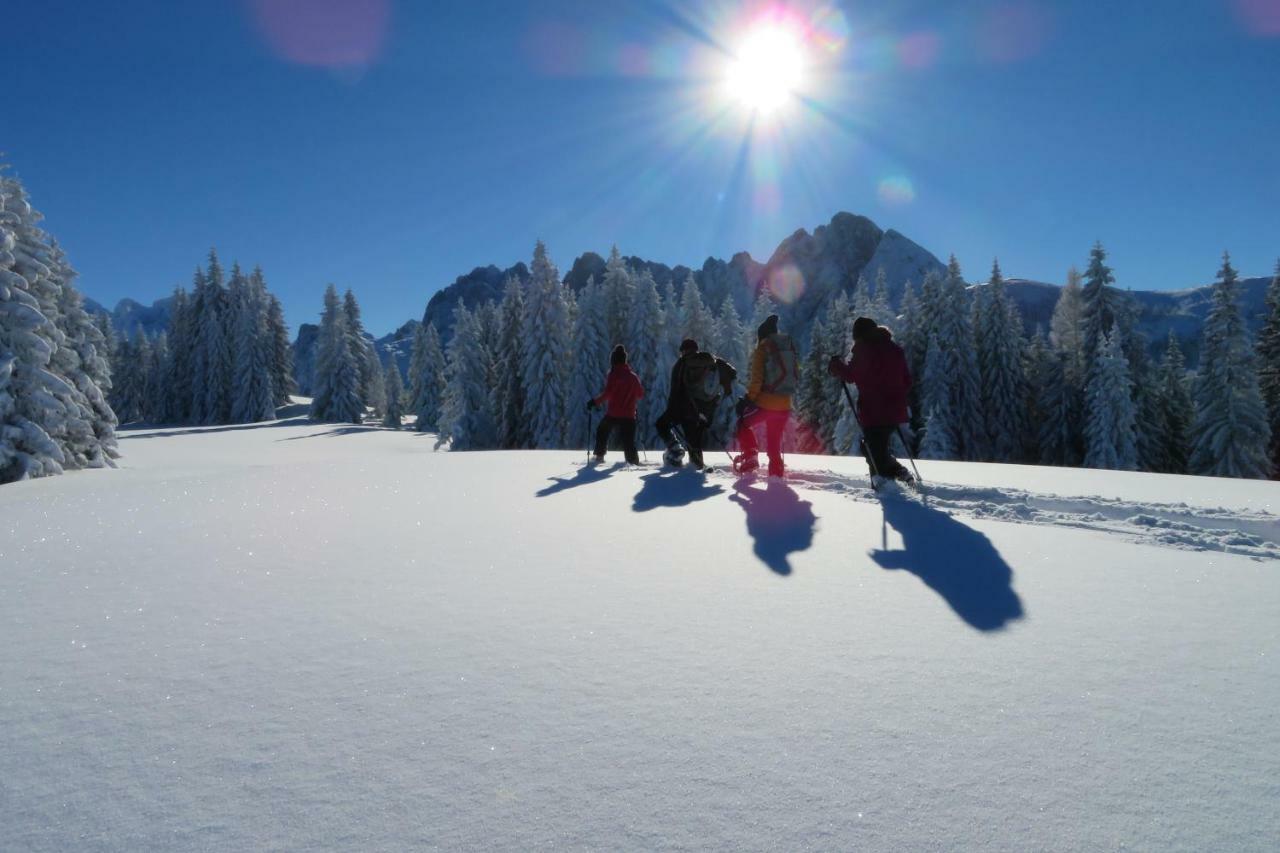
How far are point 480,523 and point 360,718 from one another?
322cm

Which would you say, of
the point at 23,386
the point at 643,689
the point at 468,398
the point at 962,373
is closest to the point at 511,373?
the point at 468,398

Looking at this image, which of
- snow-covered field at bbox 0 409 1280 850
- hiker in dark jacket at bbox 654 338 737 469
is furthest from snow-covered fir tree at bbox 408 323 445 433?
snow-covered field at bbox 0 409 1280 850

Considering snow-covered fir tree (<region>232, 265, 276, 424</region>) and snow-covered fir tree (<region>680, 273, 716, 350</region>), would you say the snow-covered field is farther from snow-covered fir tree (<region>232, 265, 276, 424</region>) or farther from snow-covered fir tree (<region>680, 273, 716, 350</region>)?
snow-covered fir tree (<region>232, 265, 276, 424</region>)

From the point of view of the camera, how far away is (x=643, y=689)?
220cm

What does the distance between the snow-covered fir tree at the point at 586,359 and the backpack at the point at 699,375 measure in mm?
26771

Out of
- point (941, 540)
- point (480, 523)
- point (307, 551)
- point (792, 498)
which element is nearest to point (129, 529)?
point (307, 551)

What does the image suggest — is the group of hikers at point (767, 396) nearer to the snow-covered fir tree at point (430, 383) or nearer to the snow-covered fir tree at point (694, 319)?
the snow-covered fir tree at point (694, 319)

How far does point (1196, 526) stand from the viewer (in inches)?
192

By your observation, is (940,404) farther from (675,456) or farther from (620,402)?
(675,456)

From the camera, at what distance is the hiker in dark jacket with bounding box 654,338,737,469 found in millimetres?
9859

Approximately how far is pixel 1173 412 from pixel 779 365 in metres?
43.6

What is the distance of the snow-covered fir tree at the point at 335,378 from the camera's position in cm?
5506

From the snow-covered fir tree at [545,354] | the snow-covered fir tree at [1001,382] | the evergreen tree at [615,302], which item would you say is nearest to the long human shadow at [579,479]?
the snow-covered fir tree at [545,354]

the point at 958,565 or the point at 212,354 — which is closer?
the point at 958,565
